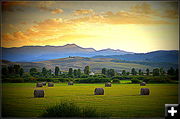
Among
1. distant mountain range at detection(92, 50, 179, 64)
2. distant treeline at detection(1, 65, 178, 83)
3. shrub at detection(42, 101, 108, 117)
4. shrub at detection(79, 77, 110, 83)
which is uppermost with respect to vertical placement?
distant mountain range at detection(92, 50, 179, 64)

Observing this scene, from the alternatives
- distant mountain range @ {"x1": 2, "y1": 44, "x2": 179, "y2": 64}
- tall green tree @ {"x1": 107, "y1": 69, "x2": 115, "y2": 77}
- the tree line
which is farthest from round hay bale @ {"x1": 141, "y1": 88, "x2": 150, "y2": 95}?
tall green tree @ {"x1": 107, "y1": 69, "x2": 115, "y2": 77}

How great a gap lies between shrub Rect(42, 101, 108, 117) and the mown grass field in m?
0.12

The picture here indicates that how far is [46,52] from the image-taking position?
7582 mm

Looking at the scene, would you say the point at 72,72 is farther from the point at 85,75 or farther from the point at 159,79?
the point at 159,79

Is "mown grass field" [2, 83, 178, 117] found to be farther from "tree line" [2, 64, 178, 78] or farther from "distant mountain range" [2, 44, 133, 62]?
"distant mountain range" [2, 44, 133, 62]

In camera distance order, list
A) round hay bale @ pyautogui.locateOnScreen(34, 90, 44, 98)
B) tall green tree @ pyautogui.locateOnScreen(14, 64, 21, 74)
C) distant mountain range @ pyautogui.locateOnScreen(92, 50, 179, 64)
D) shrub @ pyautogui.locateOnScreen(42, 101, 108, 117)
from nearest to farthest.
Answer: shrub @ pyautogui.locateOnScreen(42, 101, 108, 117), round hay bale @ pyautogui.locateOnScreen(34, 90, 44, 98), distant mountain range @ pyautogui.locateOnScreen(92, 50, 179, 64), tall green tree @ pyautogui.locateOnScreen(14, 64, 21, 74)

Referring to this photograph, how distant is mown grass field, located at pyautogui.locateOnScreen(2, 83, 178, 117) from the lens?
7078 mm

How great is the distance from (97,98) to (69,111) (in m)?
0.79

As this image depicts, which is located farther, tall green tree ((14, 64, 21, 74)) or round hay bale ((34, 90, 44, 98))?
tall green tree ((14, 64, 21, 74))

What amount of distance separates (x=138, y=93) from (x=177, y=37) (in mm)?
1809

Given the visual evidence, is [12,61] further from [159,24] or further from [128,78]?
[159,24]

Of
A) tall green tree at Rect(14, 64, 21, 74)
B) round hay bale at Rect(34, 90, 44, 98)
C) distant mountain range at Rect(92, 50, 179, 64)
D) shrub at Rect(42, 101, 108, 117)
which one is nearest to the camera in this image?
shrub at Rect(42, 101, 108, 117)

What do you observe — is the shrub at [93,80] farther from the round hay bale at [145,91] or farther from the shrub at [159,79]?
the shrub at [159,79]

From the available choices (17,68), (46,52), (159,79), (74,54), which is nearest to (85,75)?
(74,54)
